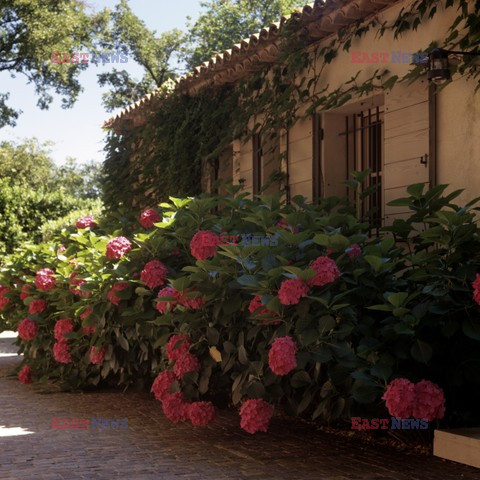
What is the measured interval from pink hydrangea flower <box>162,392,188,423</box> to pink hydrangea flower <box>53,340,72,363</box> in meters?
2.68

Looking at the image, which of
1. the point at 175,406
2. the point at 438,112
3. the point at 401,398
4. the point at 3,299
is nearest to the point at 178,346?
the point at 175,406

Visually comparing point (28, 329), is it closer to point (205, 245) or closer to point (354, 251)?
point (205, 245)

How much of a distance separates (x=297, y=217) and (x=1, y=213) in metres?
16.8

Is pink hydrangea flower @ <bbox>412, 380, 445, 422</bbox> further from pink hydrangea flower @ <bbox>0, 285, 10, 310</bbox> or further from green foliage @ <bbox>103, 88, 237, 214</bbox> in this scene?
pink hydrangea flower @ <bbox>0, 285, 10, 310</bbox>

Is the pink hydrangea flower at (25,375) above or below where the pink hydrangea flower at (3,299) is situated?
below

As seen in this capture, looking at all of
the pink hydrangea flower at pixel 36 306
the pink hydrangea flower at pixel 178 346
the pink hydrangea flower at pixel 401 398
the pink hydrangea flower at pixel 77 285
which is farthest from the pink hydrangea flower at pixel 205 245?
the pink hydrangea flower at pixel 36 306

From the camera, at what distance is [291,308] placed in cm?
525

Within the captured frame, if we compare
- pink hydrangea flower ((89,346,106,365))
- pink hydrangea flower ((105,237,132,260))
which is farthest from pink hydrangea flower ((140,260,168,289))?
pink hydrangea flower ((89,346,106,365))

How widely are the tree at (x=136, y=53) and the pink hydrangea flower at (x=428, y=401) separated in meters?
30.6

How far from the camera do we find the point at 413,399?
4.69 m

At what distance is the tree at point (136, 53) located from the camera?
3394cm

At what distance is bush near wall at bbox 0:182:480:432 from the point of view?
16.4 ft

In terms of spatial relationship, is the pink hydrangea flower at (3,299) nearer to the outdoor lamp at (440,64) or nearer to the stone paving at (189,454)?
the stone paving at (189,454)

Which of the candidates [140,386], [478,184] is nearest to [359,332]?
[478,184]
